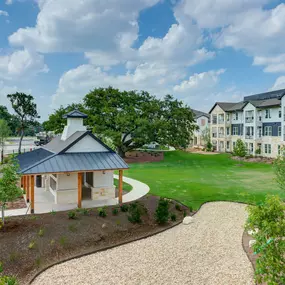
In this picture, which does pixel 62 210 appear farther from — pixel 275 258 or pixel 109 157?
pixel 275 258

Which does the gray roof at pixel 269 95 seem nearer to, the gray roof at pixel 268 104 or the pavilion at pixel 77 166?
the gray roof at pixel 268 104

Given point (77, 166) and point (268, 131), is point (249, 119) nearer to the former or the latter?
point (268, 131)

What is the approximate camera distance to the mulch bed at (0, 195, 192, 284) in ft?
33.5

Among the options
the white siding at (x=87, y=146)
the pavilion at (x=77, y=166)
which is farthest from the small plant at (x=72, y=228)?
the white siding at (x=87, y=146)

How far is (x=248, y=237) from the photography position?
41.5 ft

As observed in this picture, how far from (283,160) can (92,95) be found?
3197 cm

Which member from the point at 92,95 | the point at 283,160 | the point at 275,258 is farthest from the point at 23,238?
the point at 92,95

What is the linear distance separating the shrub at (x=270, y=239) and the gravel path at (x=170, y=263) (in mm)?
2873

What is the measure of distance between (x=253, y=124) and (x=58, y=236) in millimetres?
41586

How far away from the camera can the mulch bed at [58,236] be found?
10203 mm

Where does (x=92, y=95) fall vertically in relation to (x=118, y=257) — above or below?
above

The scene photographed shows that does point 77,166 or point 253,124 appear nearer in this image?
point 77,166

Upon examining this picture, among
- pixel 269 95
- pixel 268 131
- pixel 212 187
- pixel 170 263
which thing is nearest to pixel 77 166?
pixel 170 263

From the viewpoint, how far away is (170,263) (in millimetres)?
10234
